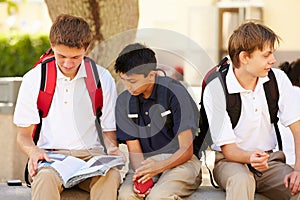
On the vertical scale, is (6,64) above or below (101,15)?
below

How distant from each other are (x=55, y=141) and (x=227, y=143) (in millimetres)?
1125

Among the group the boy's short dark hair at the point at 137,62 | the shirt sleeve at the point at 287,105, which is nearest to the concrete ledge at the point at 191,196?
the shirt sleeve at the point at 287,105

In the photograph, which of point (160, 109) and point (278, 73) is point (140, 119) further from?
point (278, 73)

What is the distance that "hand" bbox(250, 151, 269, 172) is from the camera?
4.80 meters

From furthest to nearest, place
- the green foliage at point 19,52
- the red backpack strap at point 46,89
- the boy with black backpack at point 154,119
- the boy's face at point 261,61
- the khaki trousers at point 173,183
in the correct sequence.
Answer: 1. the green foliage at point 19,52
2. the red backpack strap at point 46,89
3. the boy with black backpack at point 154,119
4. the boy's face at point 261,61
5. the khaki trousers at point 173,183

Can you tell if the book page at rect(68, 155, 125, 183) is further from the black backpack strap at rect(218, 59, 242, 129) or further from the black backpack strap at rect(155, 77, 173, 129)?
the black backpack strap at rect(218, 59, 242, 129)

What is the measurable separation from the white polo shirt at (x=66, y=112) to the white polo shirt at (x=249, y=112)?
0.69 meters

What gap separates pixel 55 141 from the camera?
531 centimetres

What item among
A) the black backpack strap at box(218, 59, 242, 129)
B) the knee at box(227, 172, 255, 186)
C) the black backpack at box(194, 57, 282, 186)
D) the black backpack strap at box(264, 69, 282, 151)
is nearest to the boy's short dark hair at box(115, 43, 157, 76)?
the black backpack at box(194, 57, 282, 186)

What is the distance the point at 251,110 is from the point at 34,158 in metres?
1.39

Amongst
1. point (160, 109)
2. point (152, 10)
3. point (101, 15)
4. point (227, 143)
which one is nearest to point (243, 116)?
point (227, 143)

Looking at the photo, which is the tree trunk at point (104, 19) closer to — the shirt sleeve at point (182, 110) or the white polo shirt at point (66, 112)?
the white polo shirt at point (66, 112)

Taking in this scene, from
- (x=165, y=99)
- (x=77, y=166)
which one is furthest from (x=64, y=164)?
(x=165, y=99)

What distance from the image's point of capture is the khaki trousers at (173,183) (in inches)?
194
